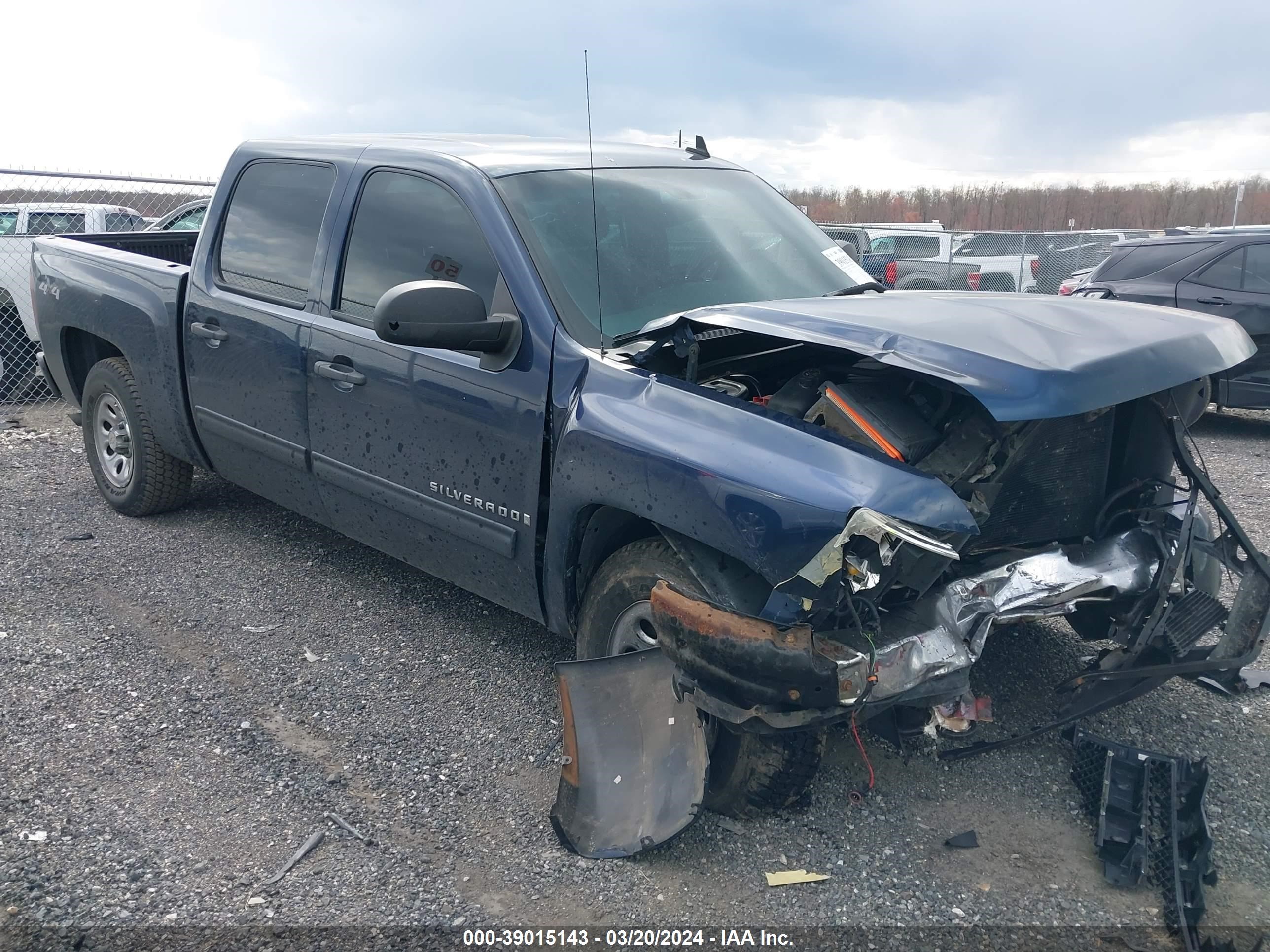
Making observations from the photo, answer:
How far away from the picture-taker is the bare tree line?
32.3 m

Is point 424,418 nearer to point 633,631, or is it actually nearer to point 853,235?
point 633,631

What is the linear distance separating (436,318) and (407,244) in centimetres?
83

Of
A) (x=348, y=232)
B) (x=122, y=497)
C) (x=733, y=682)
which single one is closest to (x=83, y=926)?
(x=733, y=682)

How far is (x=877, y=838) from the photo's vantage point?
9.59 ft

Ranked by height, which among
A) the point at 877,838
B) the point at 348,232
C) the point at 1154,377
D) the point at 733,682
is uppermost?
the point at 348,232

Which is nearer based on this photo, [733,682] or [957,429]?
[733,682]

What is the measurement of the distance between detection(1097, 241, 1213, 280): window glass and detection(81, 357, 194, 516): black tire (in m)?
8.03

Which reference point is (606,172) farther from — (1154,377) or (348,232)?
(1154,377)

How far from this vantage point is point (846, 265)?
4.11 m

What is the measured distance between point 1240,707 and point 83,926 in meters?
3.75

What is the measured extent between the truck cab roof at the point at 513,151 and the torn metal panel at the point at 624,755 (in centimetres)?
178

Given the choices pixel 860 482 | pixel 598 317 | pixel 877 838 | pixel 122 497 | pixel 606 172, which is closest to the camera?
pixel 860 482

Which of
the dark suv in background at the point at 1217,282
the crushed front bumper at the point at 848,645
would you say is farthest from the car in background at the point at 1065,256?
the crushed front bumper at the point at 848,645

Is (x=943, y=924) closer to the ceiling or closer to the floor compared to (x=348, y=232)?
closer to the floor
